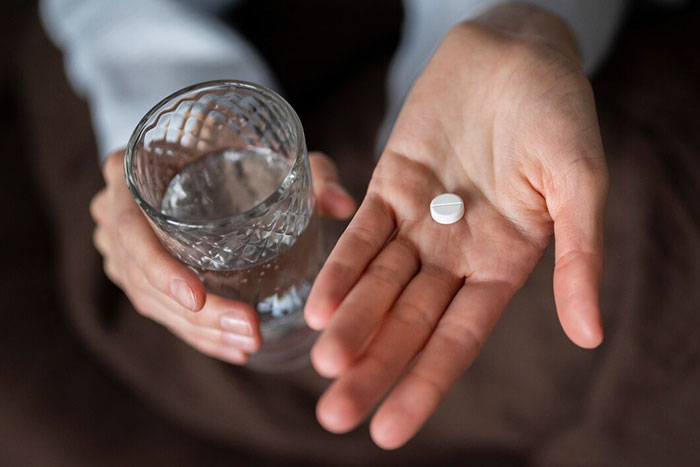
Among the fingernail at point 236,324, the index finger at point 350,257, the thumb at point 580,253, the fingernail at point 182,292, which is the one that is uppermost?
the thumb at point 580,253

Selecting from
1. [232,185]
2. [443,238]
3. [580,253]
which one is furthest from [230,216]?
[580,253]

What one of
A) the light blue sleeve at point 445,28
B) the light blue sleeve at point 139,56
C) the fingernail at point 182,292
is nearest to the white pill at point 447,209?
the fingernail at point 182,292

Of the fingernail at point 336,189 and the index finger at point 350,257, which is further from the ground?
the index finger at point 350,257

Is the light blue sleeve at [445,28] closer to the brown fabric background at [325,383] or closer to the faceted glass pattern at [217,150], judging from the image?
the brown fabric background at [325,383]

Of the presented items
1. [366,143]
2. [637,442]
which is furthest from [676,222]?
[366,143]

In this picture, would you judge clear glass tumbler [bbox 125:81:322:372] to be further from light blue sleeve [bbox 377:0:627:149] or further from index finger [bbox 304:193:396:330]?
light blue sleeve [bbox 377:0:627:149]

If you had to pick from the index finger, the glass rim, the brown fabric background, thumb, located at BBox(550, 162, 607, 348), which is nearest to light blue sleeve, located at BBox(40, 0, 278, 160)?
the brown fabric background

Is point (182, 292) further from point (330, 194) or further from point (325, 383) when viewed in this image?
point (325, 383)
